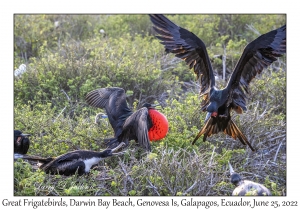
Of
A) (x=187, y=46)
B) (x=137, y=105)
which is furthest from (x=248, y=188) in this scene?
(x=137, y=105)

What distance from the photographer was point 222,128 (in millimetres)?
4941

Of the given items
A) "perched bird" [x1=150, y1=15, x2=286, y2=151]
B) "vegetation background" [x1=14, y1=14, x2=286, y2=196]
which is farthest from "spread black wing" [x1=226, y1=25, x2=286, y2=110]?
"vegetation background" [x1=14, y1=14, x2=286, y2=196]

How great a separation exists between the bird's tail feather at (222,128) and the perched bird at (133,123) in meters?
0.33

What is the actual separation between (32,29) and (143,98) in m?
2.10

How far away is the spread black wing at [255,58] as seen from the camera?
4770 mm

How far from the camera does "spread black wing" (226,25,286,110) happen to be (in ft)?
15.6

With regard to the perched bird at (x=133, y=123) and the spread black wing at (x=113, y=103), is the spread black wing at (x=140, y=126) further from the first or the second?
the spread black wing at (x=113, y=103)

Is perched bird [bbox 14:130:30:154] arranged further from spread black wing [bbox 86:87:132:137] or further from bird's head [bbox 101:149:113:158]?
spread black wing [bbox 86:87:132:137]

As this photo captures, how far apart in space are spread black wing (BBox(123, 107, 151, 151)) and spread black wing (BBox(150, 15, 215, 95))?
58cm

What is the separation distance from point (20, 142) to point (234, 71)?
167 centimetres

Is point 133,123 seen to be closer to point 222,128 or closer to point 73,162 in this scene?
point 73,162

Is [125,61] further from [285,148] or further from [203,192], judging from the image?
[203,192]

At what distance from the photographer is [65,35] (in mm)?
8023
